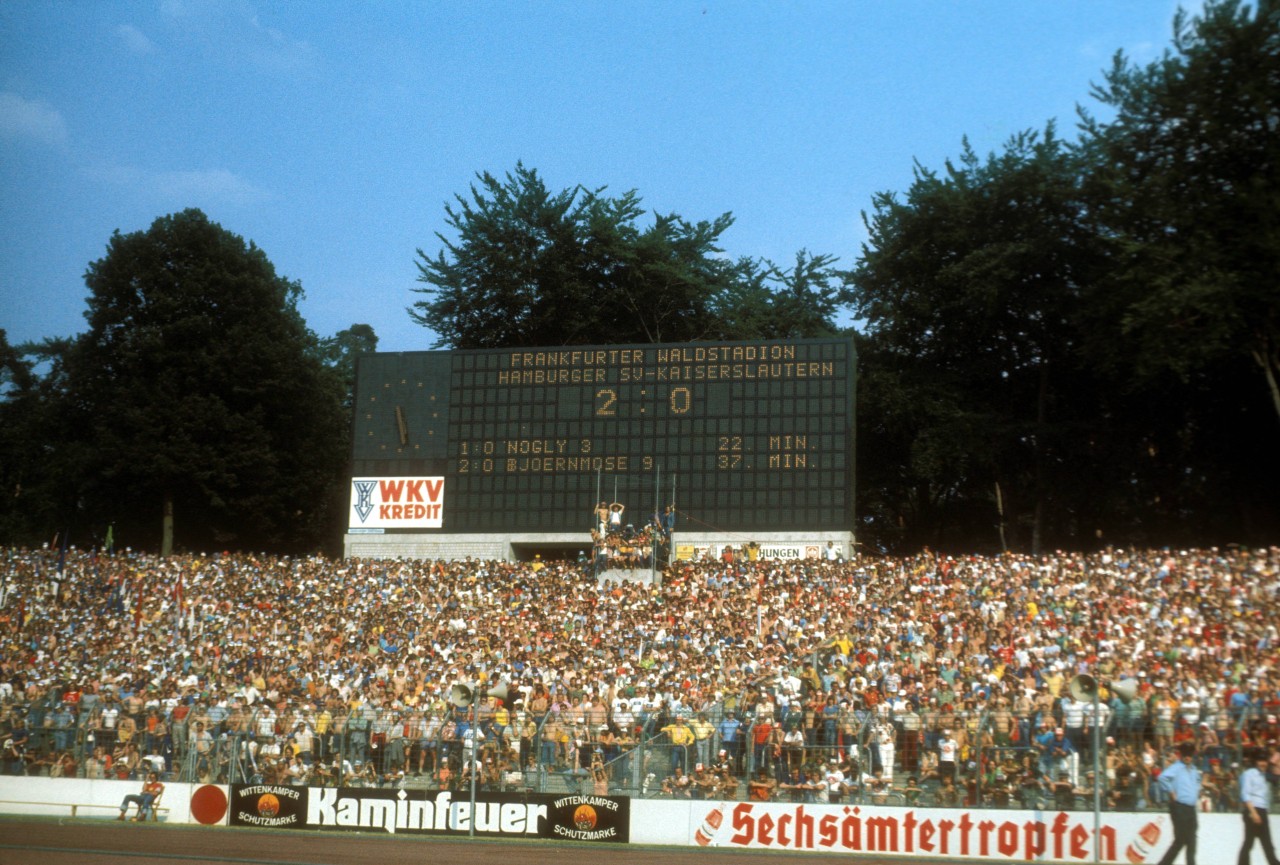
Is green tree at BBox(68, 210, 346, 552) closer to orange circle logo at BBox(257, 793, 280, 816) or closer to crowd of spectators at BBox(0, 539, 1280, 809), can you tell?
crowd of spectators at BBox(0, 539, 1280, 809)

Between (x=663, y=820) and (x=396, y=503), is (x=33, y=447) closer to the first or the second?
(x=396, y=503)

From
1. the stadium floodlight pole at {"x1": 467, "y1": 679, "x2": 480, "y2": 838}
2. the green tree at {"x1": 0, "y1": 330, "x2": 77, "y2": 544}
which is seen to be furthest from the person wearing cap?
the green tree at {"x1": 0, "y1": 330, "x2": 77, "y2": 544}

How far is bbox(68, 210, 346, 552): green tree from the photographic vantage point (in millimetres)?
48938

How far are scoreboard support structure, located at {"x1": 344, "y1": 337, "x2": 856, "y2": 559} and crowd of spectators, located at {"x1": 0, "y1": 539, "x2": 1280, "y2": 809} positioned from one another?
1623 millimetres

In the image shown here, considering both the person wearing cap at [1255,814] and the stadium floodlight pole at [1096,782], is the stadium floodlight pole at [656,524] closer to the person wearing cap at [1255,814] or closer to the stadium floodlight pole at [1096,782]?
the stadium floodlight pole at [1096,782]

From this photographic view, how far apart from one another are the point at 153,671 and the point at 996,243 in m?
28.8

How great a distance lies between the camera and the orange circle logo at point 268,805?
2369 centimetres

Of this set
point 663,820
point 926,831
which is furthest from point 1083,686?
point 663,820

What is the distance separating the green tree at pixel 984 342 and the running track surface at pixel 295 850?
22.7 meters

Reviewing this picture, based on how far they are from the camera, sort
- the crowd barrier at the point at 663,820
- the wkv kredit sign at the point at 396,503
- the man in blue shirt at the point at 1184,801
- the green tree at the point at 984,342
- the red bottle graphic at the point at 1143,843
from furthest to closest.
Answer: the green tree at the point at 984,342, the wkv kredit sign at the point at 396,503, the crowd barrier at the point at 663,820, the red bottle graphic at the point at 1143,843, the man in blue shirt at the point at 1184,801

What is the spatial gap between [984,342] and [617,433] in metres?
15.2

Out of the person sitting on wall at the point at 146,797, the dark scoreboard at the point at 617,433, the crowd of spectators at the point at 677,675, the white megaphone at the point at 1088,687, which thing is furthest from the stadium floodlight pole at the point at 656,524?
the white megaphone at the point at 1088,687

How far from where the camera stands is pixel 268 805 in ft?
77.9

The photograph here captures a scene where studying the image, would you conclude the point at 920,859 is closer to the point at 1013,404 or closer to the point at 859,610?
the point at 859,610
